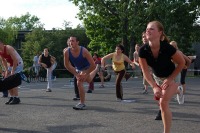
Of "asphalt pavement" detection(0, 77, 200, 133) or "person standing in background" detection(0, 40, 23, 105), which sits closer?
"asphalt pavement" detection(0, 77, 200, 133)

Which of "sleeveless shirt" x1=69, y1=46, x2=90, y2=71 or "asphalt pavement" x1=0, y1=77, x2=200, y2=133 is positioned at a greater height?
"sleeveless shirt" x1=69, y1=46, x2=90, y2=71

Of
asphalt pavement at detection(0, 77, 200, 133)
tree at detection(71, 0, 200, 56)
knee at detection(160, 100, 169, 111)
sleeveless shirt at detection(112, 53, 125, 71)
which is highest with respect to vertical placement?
tree at detection(71, 0, 200, 56)

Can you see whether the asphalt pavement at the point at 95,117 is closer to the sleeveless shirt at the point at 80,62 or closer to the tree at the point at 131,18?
the sleeveless shirt at the point at 80,62

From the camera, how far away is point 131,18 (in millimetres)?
36031

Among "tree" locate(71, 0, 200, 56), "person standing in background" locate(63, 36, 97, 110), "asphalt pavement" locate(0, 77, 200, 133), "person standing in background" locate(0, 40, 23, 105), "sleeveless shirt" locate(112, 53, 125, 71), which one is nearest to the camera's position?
"asphalt pavement" locate(0, 77, 200, 133)

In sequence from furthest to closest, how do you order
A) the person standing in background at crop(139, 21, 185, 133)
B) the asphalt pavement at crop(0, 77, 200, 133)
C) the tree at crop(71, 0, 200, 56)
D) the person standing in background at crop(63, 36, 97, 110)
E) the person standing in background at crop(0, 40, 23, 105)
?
the tree at crop(71, 0, 200, 56)
the person standing in background at crop(63, 36, 97, 110)
the person standing in background at crop(0, 40, 23, 105)
the asphalt pavement at crop(0, 77, 200, 133)
the person standing in background at crop(139, 21, 185, 133)

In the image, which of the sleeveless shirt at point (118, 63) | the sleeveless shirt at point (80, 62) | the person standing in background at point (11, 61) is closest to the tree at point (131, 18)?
the sleeveless shirt at point (118, 63)

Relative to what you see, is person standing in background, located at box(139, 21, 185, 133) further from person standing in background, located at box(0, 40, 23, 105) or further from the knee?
person standing in background, located at box(0, 40, 23, 105)

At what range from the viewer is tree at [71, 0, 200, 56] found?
115ft

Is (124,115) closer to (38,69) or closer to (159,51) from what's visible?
(159,51)

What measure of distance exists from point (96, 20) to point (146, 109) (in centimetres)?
3105

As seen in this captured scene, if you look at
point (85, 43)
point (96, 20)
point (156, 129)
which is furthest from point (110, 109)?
point (85, 43)

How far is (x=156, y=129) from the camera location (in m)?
7.13

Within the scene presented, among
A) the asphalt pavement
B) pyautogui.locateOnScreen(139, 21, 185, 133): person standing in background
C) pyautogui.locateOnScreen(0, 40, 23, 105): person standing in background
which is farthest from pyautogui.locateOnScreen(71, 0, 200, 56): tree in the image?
pyautogui.locateOnScreen(139, 21, 185, 133): person standing in background
